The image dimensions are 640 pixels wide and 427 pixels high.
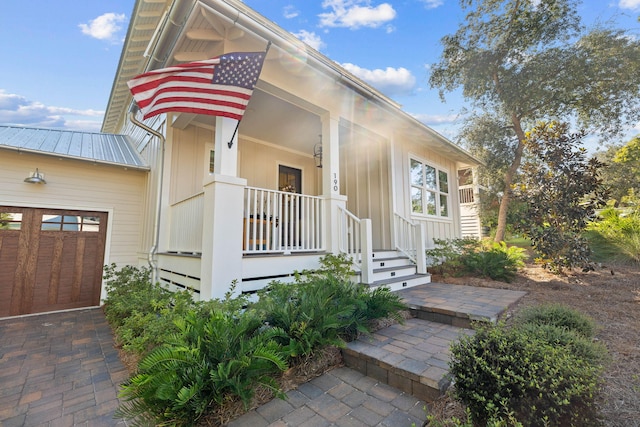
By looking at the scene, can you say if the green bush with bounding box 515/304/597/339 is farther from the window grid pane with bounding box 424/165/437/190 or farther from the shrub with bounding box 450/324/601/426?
the window grid pane with bounding box 424/165/437/190

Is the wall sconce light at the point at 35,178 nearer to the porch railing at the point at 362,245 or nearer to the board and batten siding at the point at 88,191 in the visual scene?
the board and batten siding at the point at 88,191

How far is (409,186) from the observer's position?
23.4ft

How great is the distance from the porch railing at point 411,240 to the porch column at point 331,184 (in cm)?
209

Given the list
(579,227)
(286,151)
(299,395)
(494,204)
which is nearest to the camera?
(299,395)

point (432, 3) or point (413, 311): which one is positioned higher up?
point (432, 3)

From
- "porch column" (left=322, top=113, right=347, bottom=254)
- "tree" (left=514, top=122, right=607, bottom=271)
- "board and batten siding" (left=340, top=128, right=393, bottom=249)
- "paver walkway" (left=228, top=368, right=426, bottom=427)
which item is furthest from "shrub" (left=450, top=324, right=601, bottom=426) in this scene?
"tree" (left=514, top=122, right=607, bottom=271)

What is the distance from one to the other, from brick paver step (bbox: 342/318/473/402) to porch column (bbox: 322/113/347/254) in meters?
1.78

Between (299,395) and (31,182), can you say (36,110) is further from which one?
(299,395)

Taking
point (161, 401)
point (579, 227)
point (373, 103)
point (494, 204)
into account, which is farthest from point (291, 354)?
point (494, 204)

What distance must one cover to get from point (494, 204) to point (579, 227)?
24.1 feet

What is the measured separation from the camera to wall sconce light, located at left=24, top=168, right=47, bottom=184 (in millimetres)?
5012

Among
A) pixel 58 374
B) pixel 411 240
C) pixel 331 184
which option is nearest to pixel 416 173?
pixel 411 240

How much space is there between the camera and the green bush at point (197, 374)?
1.72 m

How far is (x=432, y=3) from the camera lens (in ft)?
26.1
